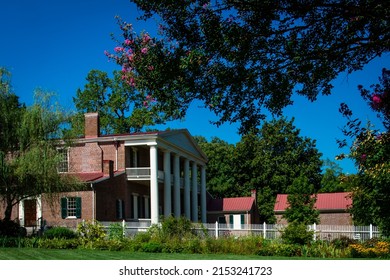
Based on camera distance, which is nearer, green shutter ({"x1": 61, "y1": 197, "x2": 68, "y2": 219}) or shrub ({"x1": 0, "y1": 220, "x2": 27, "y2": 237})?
shrub ({"x1": 0, "y1": 220, "x2": 27, "y2": 237})

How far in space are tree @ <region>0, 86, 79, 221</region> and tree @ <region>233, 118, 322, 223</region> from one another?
2999 cm

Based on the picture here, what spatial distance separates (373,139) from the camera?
8977 millimetres

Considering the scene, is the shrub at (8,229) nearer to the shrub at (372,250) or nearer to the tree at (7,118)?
the tree at (7,118)

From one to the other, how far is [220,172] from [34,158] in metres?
33.7

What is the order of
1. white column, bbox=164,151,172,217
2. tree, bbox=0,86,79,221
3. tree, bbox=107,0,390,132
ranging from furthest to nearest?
white column, bbox=164,151,172,217 → tree, bbox=0,86,79,221 → tree, bbox=107,0,390,132

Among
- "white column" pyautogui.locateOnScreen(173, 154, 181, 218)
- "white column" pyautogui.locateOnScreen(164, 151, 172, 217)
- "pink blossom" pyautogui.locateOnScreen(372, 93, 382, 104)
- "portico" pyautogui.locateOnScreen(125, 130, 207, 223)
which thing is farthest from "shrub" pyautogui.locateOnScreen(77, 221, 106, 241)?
"pink blossom" pyautogui.locateOnScreen(372, 93, 382, 104)

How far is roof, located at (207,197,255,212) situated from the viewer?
4781 centimetres

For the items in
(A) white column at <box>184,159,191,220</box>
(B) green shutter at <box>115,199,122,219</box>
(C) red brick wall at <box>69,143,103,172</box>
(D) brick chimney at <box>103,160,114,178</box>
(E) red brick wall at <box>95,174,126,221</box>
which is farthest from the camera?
(A) white column at <box>184,159,191,220</box>

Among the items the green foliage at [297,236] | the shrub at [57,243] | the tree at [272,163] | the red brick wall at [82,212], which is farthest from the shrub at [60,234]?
the tree at [272,163]

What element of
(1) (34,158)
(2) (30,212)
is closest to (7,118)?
(1) (34,158)

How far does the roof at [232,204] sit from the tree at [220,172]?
458 cm

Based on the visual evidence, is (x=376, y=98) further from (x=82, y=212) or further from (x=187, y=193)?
(x=187, y=193)

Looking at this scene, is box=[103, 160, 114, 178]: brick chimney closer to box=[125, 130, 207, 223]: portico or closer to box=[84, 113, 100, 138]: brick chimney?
box=[125, 130, 207, 223]: portico

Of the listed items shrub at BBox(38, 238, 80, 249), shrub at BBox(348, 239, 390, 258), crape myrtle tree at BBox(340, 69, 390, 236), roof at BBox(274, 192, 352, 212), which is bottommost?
shrub at BBox(348, 239, 390, 258)
